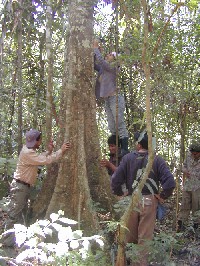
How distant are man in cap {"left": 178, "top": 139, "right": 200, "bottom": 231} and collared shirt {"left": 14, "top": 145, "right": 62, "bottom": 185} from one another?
2.80 m

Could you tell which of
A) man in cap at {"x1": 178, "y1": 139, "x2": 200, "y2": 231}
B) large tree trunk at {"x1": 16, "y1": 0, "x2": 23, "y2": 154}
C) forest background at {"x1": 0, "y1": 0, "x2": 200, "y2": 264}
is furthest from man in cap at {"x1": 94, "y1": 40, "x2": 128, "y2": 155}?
large tree trunk at {"x1": 16, "y1": 0, "x2": 23, "y2": 154}

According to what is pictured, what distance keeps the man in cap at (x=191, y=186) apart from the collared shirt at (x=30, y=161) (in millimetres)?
2803

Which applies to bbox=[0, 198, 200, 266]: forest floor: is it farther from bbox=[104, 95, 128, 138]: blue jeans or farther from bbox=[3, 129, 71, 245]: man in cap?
bbox=[104, 95, 128, 138]: blue jeans

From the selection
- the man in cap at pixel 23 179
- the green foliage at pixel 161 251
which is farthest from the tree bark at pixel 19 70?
the green foliage at pixel 161 251

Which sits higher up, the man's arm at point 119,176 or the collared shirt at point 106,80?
the collared shirt at point 106,80

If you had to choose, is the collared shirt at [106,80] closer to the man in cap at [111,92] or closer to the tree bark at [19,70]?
the man in cap at [111,92]

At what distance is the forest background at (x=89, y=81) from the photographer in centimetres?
535

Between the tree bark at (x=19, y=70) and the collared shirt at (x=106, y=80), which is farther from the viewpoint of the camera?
the tree bark at (x=19, y=70)

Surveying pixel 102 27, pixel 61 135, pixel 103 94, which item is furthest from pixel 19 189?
pixel 102 27

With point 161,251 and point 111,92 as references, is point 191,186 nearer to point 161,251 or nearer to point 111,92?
point 111,92

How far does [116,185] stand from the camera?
4.91 meters

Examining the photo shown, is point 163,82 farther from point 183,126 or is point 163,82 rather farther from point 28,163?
point 28,163

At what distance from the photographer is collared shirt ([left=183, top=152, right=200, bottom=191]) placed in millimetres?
7182

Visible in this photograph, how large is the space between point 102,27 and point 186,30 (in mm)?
1755
